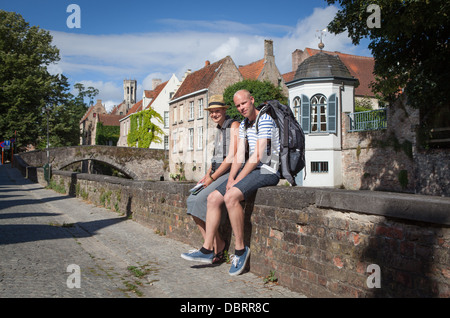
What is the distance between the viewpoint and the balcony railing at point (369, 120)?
25.8 metres

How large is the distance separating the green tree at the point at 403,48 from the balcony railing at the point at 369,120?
10188 mm

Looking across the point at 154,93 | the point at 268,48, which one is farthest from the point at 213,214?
the point at 154,93

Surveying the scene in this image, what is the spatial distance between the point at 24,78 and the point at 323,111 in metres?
30.5

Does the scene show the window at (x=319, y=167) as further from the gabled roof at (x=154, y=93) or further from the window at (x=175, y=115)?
the gabled roof at (x=154, y=93)

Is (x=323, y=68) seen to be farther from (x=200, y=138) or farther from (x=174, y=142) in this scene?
(x=174, y=142)

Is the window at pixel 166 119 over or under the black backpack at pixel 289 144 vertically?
over

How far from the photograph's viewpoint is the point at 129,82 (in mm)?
127312

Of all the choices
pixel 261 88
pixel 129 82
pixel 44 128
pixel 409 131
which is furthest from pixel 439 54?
pixel 129 82

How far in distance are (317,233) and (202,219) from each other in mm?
1843

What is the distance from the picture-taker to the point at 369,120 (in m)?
27.0

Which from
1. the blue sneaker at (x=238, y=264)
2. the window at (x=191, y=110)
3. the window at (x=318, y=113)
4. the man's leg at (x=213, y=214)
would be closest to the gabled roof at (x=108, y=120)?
the window at (x=191, y=110)

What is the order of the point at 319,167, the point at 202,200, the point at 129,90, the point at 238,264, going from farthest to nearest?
the point at 129,90
the point at 319,167
the point at 202,200
the point at 238,264

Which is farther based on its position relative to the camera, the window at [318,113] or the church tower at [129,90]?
the church tower at [129,90]

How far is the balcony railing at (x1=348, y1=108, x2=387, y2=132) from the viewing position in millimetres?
25766
